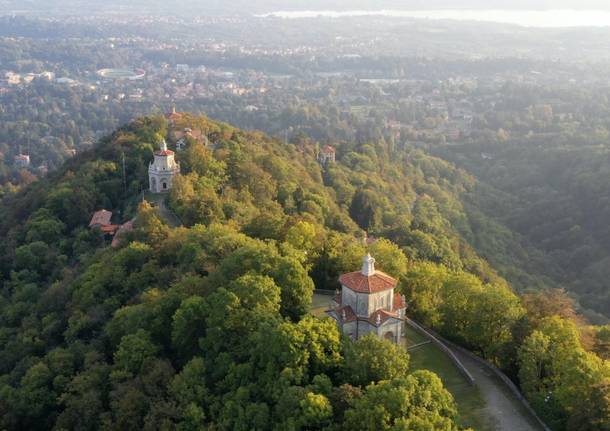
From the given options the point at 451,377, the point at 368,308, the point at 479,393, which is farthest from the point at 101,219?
the point at 479,393

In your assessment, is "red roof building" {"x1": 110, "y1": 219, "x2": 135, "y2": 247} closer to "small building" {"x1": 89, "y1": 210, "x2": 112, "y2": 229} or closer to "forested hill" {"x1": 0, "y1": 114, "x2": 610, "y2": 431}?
"forested hill" {"x1": 0, "y1": 114, "x2": 610, "y2": 431}

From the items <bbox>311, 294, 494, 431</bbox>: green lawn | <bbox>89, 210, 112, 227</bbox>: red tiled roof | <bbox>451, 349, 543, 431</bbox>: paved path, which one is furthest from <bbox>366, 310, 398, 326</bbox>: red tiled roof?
<bbox>89, 210, 112, 227</bbox>: red tiled roof

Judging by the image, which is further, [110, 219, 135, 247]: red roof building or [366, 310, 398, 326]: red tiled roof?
[110, 219, 135, 247]: red roof building

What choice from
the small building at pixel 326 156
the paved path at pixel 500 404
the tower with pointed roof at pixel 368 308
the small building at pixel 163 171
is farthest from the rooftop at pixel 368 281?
the small building at pixel 326 156

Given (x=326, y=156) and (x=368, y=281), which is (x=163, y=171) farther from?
(x=326, y=156)

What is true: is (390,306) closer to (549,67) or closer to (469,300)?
(469,300)

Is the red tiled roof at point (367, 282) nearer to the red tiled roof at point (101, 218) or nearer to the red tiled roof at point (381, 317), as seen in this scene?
the red tiled roof at point (381, 317)

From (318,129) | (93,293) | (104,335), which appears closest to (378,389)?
(104,335)
